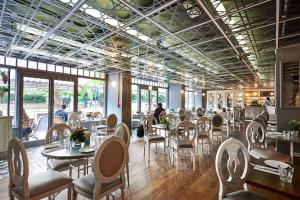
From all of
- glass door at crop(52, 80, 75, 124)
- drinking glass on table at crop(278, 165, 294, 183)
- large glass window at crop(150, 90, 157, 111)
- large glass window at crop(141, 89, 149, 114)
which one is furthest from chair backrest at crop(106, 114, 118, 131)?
large glass window at crop(150, 90, 157, 111)

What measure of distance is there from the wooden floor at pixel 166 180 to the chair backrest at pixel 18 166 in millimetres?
1018

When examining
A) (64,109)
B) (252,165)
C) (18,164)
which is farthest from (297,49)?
(64,109)

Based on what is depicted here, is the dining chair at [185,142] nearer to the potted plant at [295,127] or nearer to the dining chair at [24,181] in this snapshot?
the potted plant at [295,127]

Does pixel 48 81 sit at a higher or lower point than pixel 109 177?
higher

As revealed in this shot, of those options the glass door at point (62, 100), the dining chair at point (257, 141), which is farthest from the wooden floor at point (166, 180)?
the glass door at point (62, 100)

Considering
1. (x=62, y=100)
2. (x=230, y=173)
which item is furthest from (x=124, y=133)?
(x=62, y=100)

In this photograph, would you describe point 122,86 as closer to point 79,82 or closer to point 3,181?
point 79,82

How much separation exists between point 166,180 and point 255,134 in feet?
7.29

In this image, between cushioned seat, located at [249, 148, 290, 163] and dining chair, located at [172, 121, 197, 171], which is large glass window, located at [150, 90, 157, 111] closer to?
dining chair, located at [172, 121, 197, 171]

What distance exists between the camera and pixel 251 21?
457 centimetres

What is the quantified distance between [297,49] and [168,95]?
38.9ft

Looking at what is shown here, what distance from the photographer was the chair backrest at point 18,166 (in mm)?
1903

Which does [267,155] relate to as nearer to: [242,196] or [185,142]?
[185,142]

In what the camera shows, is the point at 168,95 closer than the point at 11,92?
No
